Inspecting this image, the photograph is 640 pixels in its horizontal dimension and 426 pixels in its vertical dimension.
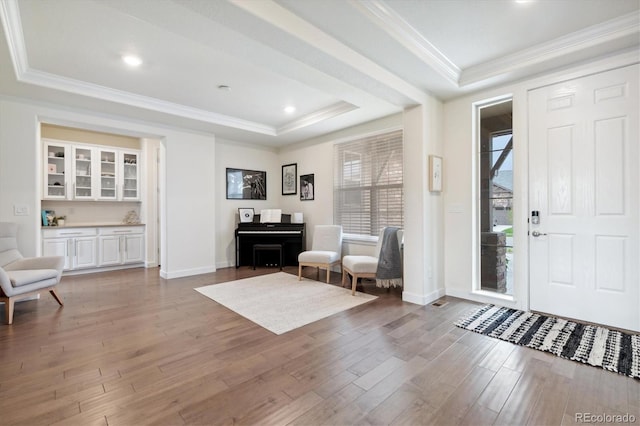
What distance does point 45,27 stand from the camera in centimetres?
242

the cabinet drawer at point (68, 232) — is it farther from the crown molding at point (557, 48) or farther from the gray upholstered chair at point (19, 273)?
the crown molding at point (557, 48)

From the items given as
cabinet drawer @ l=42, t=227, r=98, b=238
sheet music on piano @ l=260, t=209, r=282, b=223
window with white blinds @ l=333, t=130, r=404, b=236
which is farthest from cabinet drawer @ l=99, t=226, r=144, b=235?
window with white blinds @ l=333, t=130, r=404, b=236

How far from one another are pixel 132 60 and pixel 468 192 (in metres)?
3.87

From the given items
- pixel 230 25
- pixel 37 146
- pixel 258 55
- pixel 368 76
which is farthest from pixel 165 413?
pixel 37 146

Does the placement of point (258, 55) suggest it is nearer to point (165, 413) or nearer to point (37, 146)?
point (165, 413)

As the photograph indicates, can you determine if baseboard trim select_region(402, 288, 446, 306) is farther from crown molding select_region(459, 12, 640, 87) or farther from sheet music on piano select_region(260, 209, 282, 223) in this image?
sheet music on piano select_region(260, 209, 282, 223)

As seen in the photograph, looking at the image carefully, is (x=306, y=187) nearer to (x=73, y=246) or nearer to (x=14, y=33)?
(x=73, y=246)

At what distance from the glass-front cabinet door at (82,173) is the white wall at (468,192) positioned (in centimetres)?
595

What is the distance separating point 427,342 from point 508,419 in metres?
0.90

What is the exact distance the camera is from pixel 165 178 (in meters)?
4.81

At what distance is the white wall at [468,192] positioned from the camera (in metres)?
3.14

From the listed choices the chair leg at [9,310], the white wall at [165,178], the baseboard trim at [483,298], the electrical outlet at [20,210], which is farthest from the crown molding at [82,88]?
the baseboard trim at [483,298]

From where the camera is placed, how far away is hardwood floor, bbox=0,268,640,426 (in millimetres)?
1617

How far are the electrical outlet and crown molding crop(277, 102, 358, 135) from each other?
366cm
